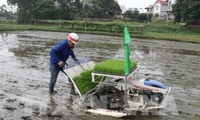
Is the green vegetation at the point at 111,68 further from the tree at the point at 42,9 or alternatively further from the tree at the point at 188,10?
the tree at the point at 42,9

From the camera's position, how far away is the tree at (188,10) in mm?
38650

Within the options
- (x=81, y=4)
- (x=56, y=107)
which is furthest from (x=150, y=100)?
(x=81, y=4)

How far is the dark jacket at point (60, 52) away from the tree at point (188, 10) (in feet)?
112

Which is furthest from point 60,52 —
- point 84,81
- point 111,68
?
point 111,68

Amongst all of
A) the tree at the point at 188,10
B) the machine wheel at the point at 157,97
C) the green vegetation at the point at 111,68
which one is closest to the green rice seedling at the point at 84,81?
the green vegetation at the point at 111,68

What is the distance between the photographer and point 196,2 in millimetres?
38469

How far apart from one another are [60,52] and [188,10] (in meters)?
35.1

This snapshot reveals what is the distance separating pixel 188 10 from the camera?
1551 inches

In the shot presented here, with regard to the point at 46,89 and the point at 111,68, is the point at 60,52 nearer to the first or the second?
the point at 46,89

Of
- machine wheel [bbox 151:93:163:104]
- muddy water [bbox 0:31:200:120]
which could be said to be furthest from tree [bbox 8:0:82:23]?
machine wheel [bbox 151:93:163:104]

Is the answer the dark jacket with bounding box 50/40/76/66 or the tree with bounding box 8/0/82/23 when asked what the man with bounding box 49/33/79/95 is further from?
the tree with bounding box 8/0/82/23

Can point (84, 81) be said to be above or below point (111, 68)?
below

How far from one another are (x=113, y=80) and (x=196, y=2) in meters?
34.7

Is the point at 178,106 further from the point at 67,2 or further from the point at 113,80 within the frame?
the point at 67,2
